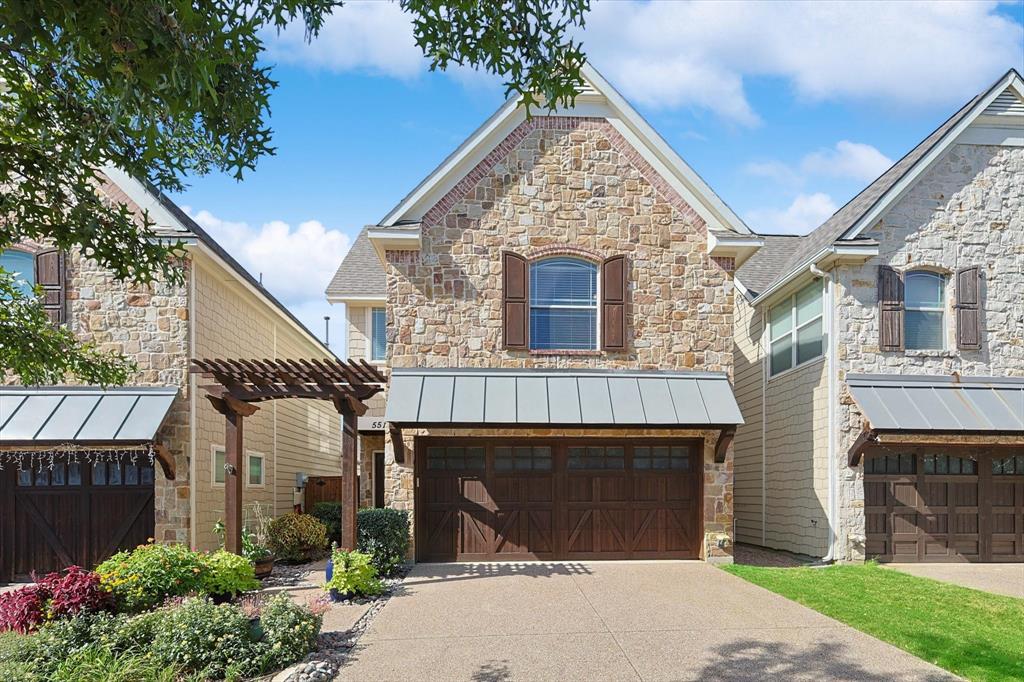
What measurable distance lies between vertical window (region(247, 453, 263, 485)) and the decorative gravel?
6964 millimetres

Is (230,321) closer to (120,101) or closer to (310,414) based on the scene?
(310,414)

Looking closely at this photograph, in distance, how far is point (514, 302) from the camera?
14.3 meters

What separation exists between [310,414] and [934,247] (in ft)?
56.3

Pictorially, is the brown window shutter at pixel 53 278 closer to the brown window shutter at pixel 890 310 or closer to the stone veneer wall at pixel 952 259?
the stone veneer wall at pixel 952 259

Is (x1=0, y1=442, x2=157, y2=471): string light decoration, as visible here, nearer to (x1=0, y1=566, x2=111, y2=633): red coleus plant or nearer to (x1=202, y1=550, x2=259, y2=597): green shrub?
(x1=202, y1=550, x2=259, y2=597): green shrub

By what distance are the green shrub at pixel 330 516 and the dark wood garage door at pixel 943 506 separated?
1106cm

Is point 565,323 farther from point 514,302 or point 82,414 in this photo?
point 82,414

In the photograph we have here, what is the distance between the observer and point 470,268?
14375 millimetres

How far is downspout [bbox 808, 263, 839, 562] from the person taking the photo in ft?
46.9

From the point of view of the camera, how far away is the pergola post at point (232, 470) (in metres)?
12.2

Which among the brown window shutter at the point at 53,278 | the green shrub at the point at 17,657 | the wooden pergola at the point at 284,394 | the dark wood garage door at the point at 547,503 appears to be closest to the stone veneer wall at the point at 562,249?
the dark wood garage door at the point at 547,503

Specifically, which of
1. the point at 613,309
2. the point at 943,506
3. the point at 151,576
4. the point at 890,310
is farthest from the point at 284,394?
the point at 943,506

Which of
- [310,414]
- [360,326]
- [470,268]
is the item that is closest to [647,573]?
[470,268]

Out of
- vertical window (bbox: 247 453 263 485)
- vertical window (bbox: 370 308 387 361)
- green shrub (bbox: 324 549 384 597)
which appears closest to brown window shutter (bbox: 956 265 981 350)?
green shrub (bbox: 324 549 384 597)
